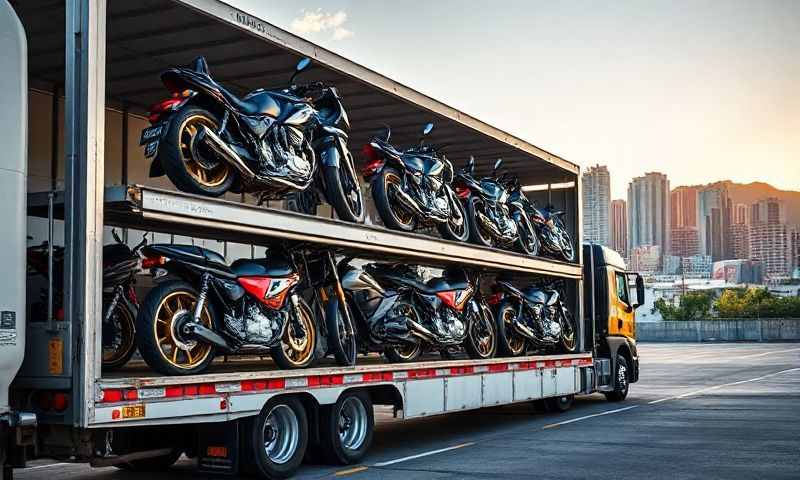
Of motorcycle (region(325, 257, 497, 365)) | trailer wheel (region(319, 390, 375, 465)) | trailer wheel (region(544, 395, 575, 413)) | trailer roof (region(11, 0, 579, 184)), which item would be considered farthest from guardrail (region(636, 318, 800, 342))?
trailer wheel (region(319, 390, 375, 465))

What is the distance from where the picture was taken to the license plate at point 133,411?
7.61 meters

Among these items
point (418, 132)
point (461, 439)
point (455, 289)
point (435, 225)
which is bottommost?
point (461, 439)

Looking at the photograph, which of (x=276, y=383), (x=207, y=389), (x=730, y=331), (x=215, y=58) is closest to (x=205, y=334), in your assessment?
(x=207, y=389)

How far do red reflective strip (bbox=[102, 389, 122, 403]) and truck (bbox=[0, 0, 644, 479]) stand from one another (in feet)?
0.04

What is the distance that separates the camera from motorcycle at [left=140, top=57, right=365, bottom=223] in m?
8.70

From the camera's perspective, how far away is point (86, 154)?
743cm

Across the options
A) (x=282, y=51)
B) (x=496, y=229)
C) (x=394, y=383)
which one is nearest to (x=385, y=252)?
(x=394, y=383)

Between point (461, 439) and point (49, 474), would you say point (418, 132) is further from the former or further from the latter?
point (49, 474)

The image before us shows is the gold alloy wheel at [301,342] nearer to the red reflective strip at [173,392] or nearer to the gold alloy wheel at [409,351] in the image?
the red reflective strip at [173,392]

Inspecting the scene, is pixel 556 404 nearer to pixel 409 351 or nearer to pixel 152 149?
pixel 409 351

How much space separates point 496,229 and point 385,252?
11.8 ft

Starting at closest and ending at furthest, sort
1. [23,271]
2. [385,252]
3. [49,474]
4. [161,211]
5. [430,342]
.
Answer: [23,271]
[161,211]
[49,474]
[385,252]
[430,342]

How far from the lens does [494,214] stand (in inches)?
580

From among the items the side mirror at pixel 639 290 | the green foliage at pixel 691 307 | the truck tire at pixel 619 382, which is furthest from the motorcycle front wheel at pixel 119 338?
the green foliage at pixel 691 307
